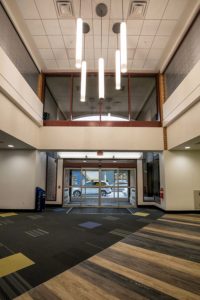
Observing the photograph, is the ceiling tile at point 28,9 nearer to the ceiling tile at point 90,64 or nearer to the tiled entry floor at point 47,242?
the ceiling tile at point 90,64

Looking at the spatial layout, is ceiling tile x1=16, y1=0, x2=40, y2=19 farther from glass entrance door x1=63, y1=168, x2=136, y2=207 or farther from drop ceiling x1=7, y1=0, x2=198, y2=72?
glass entrance door x1=63, y1=168, x2=136, y2=207

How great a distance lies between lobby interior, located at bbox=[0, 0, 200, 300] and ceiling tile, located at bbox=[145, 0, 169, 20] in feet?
0.17

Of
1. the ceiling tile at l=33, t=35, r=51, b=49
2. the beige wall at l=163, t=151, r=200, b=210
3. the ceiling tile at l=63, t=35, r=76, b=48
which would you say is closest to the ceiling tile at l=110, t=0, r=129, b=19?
the ceiling tile at l=63, t=35, r=76, b=48

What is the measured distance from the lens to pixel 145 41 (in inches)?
257

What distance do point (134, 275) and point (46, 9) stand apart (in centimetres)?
696

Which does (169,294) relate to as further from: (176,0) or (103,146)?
(176,0)

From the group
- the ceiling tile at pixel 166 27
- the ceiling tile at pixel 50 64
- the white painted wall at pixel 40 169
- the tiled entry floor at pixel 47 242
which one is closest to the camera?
the tiled entry floor at pixel 47 242

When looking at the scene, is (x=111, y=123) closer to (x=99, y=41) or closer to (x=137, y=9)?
(x=99, y=41)

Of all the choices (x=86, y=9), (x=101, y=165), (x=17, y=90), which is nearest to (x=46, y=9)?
(x=86, y=9)

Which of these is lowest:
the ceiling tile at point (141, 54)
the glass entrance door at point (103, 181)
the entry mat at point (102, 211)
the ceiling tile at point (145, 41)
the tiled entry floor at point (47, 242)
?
the entry mat at point (102, 211)

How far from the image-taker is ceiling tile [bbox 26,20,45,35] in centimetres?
577

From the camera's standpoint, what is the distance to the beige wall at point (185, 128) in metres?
5.45

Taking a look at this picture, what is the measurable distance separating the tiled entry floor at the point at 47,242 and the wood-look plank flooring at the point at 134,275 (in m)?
0.22

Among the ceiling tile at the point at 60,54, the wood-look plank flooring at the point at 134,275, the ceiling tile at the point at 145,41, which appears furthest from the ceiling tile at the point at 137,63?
the wood-look plank flooring at the point at 134,275
